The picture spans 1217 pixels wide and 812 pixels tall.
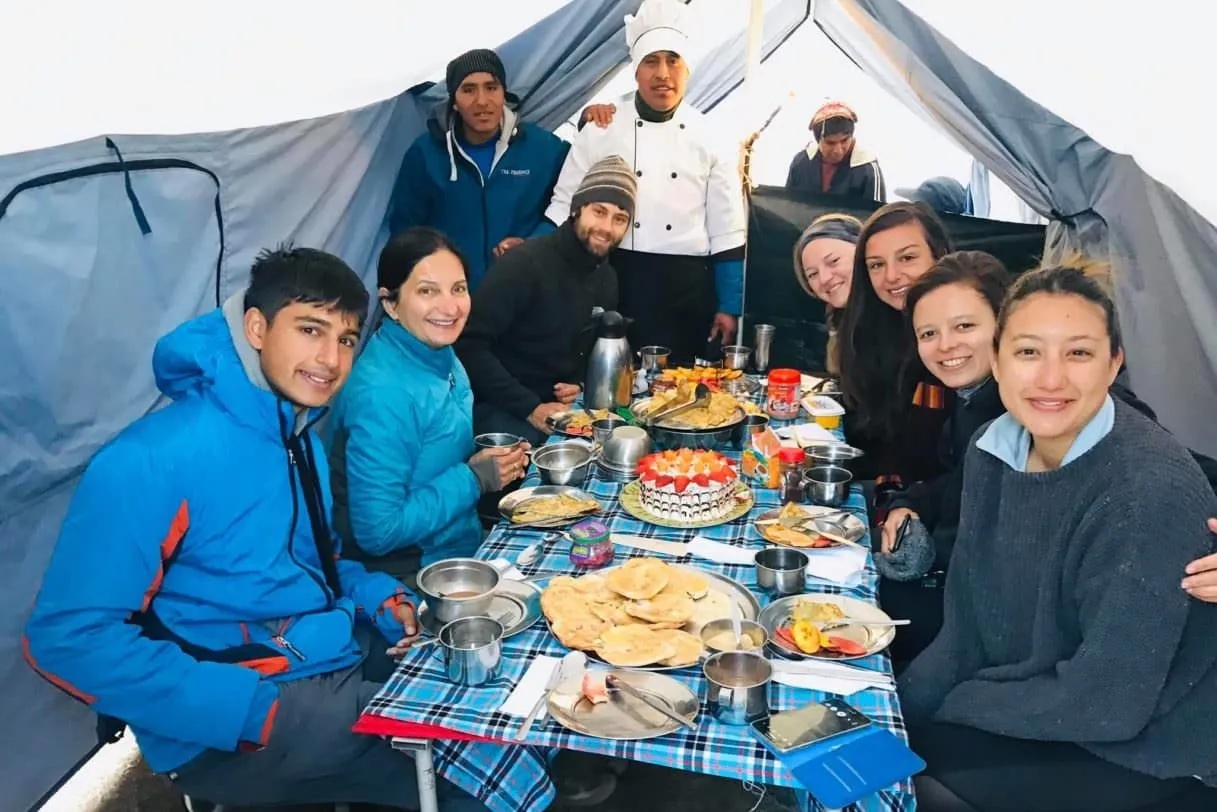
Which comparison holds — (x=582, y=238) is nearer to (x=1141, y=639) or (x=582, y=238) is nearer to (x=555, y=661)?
(x=555, y=661)

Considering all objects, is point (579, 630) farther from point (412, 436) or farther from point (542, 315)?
point (542, 315)

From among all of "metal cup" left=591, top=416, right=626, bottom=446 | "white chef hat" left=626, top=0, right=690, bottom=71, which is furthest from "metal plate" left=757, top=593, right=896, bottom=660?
"white chef hat" left=626, top=0, right=690, bottom=71

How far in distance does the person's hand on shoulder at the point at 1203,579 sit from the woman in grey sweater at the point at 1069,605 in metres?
0.02

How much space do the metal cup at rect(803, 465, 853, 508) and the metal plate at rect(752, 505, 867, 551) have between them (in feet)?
0.13

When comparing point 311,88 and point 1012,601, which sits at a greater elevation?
point 311,88

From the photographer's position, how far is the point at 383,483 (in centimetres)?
253

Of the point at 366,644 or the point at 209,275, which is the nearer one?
the point at 366,644

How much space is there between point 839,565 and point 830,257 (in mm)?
1763

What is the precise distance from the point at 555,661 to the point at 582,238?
2.33 m

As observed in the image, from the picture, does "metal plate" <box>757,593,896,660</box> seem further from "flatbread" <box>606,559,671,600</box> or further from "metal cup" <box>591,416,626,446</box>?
"metal cup" <box>591,416,626,446</box>

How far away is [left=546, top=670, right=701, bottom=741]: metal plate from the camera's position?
1.58 meters

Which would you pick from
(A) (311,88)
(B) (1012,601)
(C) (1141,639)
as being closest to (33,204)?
(A) (311,88)

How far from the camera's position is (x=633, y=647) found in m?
1.82

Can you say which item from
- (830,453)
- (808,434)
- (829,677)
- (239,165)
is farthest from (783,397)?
(239,165)
